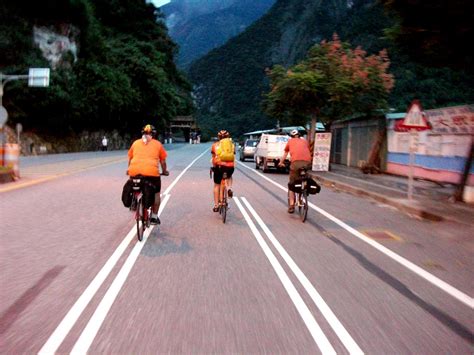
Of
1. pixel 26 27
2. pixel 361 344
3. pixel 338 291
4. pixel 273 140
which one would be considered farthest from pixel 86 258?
pixel 26 27

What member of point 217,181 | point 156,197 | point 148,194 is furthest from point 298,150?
point 148,194

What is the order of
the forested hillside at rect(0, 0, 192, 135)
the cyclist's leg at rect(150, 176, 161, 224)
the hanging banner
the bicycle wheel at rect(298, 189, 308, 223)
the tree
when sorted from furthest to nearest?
the forested hillside at rect(0, 0, 192, 135) → the tree → the hanging banner → the bicycle wheel at rect(298, 189, 308, 223) → the cyclist's leg at rect(150, 176, 161, 224)

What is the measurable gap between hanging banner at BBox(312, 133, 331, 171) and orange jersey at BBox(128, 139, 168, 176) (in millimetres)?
16833

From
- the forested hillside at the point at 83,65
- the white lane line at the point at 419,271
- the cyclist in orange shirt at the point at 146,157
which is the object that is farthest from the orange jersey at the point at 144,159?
the forested hillside at the point at 83,65

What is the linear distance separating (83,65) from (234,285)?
4373cm

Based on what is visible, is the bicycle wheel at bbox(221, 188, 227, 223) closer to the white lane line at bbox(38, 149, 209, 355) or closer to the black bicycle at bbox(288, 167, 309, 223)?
the black bicycle at bbox(288, 167, 309, 223)

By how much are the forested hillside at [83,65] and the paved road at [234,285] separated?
29.4m

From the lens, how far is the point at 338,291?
5496 millimetres

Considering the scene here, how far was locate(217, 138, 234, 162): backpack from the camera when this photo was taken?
10562 mm

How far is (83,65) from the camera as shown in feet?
150

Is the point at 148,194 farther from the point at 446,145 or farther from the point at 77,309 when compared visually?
the point at 446,145

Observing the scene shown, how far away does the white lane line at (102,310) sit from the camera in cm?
390

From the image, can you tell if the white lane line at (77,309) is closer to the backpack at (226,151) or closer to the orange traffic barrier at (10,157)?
the backpack at (226,151)

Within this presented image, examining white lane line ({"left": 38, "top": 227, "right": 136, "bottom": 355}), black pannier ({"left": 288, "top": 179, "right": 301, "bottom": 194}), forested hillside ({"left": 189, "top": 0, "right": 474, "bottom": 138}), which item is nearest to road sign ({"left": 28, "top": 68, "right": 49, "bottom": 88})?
black pannier ({"left": 288, "top": 179, "right": 301, "bottom": 194})
